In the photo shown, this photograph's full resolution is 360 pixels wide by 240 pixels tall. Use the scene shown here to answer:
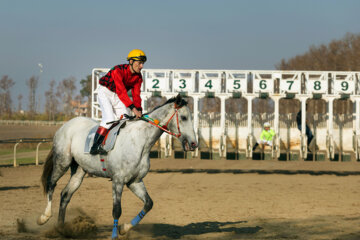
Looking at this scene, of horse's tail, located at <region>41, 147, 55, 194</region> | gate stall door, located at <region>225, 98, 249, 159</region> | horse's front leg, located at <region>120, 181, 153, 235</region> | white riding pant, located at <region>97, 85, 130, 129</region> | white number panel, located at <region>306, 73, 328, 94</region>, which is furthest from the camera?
gate stall door, located at <region>225, 98, 249, 159</region>

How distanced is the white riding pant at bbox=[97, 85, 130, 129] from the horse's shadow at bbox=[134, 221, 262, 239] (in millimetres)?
1729

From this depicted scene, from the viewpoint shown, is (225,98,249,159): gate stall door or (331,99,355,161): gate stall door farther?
(225,98,249,159): gate stall door

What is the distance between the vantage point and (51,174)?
7863mm

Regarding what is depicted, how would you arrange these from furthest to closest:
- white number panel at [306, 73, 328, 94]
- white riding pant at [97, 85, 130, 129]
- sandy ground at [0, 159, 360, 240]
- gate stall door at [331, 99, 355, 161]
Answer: gate stall door at [331, 99, 355, 161] → white number panel at [306, 73, 328, 94] → sandy ground at [0, 159, 360, 240] → white riding pant at [97, 85, 130, 129]

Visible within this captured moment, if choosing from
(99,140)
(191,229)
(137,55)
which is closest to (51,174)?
(99,140)

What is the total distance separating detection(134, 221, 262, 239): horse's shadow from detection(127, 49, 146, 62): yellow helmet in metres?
2.41

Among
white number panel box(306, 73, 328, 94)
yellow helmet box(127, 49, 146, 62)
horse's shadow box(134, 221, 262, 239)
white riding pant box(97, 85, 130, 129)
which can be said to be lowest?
horse's shadow box(134, 221, 262, 239)

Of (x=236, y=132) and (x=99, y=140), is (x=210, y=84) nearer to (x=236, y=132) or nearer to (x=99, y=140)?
(x=236, y=132)

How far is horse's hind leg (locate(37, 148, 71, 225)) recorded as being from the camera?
736 cm

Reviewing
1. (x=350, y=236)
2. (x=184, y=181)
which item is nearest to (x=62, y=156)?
(x=350, y=236)

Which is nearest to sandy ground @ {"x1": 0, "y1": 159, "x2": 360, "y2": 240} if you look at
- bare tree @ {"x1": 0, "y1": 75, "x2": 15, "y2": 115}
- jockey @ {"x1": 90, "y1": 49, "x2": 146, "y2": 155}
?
jockey @ {"x1": 90, "y1": 49, "x2": 146, "y2": 155}

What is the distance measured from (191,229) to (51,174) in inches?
90.0

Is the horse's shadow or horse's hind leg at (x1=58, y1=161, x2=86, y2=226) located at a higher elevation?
horse's hind leg at (x1=58, y1=161, x2=86, y2=226)

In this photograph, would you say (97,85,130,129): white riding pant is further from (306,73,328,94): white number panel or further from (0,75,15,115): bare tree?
(0,75,15,115): bare tree
